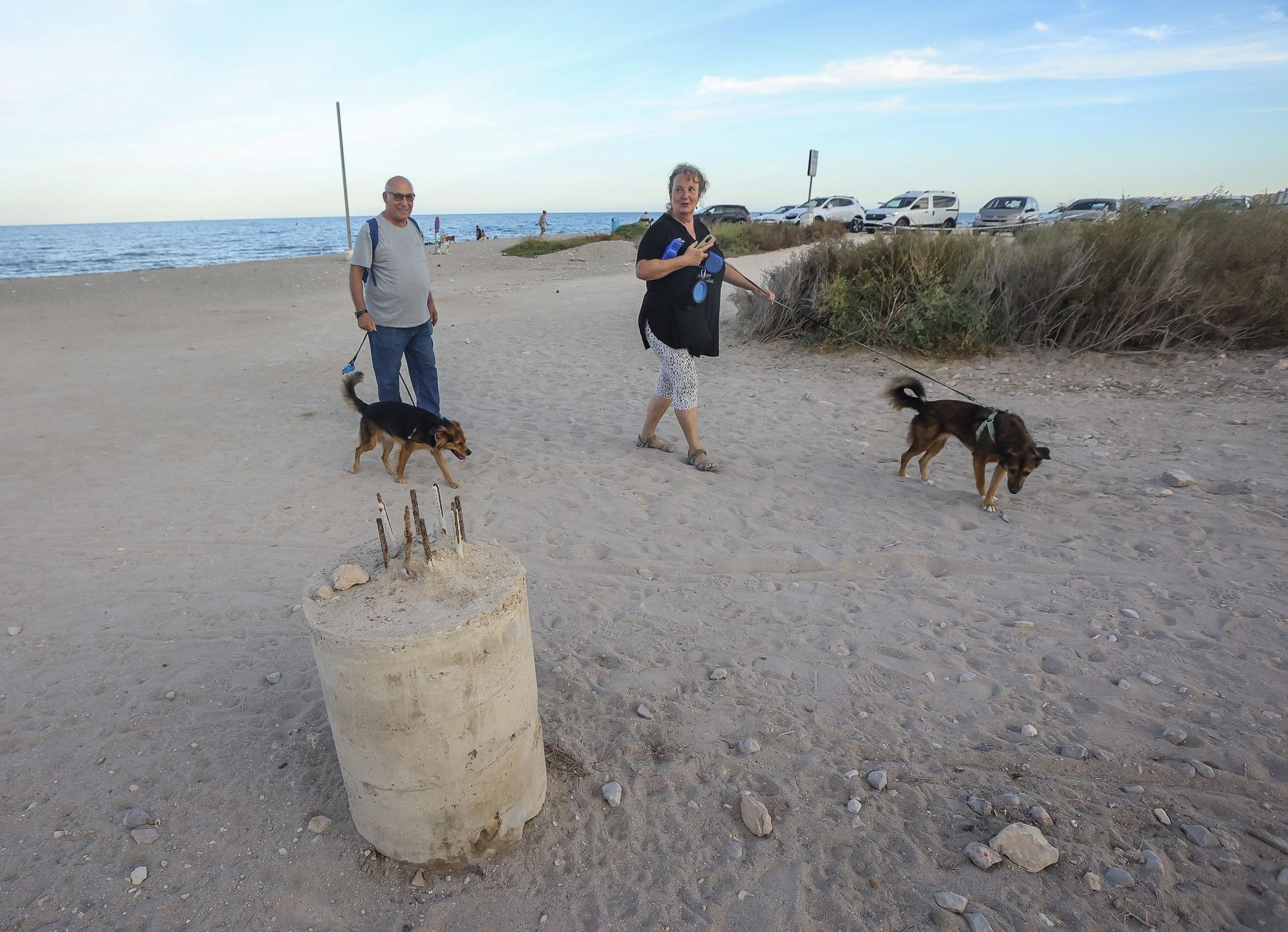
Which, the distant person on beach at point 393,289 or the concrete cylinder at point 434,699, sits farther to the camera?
the distant person on beach at point 393,289

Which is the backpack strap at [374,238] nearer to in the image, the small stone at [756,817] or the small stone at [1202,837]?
the small stone at [756,817]

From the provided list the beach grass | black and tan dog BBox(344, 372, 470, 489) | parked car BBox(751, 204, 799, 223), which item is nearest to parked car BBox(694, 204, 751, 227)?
parked car BBox(751, 204, 799, 223)

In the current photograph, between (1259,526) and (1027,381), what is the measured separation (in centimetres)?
404

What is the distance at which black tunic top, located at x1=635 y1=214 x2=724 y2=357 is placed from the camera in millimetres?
4984

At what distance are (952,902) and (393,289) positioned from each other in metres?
5.08

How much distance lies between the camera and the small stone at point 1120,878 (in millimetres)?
2154

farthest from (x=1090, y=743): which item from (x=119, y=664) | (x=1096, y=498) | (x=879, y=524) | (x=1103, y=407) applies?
(x=1103, y=407)

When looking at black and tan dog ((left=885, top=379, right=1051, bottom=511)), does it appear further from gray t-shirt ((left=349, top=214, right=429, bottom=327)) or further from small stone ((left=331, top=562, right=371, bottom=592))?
small stone ((left=331, top=562, right=371, bottom=592))

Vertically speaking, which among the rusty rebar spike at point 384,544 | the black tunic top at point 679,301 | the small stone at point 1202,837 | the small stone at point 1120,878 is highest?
the black tunic top at point 679,301

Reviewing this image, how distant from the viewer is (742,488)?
5379 mm

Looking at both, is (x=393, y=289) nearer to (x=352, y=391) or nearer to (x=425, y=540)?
(x=352, y=391)

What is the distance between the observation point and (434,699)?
207 cm

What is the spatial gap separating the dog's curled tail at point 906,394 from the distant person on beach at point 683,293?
1.23 m

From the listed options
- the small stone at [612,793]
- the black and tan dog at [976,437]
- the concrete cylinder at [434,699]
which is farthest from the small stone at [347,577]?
the black and tan dog at [976,437]
